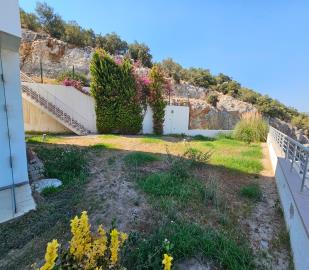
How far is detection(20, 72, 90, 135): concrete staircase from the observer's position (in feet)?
41.1

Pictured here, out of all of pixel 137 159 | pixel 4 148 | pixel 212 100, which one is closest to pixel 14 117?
pixel 4 148

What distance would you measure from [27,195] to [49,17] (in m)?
24.1

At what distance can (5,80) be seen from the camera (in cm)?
436

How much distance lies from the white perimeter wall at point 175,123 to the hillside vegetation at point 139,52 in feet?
16.4

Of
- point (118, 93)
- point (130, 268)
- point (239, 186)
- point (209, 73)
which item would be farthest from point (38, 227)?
point (209, 73)

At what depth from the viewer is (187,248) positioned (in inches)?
118

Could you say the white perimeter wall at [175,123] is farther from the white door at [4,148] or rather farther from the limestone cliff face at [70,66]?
the white door at [4,148]

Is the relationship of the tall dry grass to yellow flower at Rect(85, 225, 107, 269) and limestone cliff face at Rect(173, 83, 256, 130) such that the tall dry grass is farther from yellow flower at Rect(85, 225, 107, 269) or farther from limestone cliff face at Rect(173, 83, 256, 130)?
yellow flower at Rect(85, 225, 107, 269)

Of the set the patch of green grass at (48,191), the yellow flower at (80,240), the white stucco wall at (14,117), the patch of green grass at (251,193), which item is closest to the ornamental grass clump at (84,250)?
the yellow flower at (80,240)

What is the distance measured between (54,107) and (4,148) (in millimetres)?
9037

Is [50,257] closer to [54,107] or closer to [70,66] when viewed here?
[54,107]

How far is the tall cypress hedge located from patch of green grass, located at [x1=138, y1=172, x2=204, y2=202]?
8551mm

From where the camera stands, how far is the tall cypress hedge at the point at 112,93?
13.2m

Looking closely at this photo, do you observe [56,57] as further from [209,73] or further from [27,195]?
[27,195]
